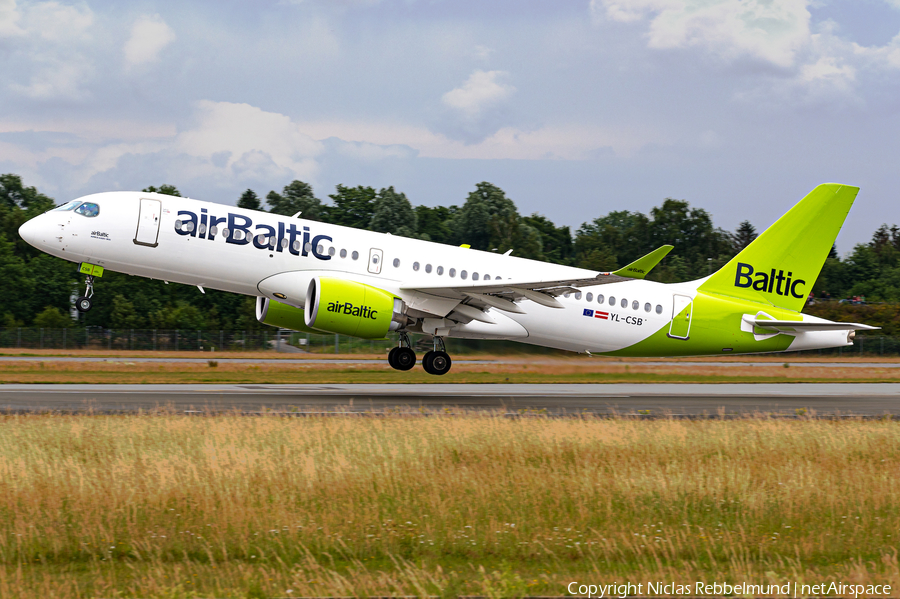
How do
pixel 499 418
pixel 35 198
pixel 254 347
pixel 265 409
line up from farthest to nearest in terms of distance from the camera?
1. pixel 35 198
2. pixel 254 347
3. pixel 265 409
4. pixel 499 418

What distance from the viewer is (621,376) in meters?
35.6

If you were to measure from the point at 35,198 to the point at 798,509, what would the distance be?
10822 cm

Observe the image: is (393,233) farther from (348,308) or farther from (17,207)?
(348,308)

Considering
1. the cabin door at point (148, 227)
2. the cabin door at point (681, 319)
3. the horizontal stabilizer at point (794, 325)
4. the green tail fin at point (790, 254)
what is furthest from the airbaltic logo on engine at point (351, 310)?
the horizontal stabilizer at point (794, 325)

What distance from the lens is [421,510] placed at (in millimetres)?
Result: 10609

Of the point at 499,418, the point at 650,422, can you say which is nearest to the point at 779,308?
the point at 650,422

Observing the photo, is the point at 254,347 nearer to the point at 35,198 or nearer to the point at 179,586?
the point at 179,586

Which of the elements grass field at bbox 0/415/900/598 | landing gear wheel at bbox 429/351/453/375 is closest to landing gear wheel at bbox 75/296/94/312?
grass field at bbox 0/415/900/598

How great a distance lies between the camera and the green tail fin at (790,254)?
30.6 metres

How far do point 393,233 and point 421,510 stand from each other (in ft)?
257

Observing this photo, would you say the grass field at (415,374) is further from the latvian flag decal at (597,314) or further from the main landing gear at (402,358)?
the main landing gear at (402,358)

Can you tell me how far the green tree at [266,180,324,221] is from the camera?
9162cm

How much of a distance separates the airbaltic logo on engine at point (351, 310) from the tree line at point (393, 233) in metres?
41.7

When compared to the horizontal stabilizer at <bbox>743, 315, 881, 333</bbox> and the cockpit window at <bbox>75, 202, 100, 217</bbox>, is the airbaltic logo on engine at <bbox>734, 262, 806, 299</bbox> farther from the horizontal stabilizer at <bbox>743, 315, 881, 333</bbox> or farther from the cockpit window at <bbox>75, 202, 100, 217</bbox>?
the cockpit window at <bbox>75, 202, 100, 217</bbox>
